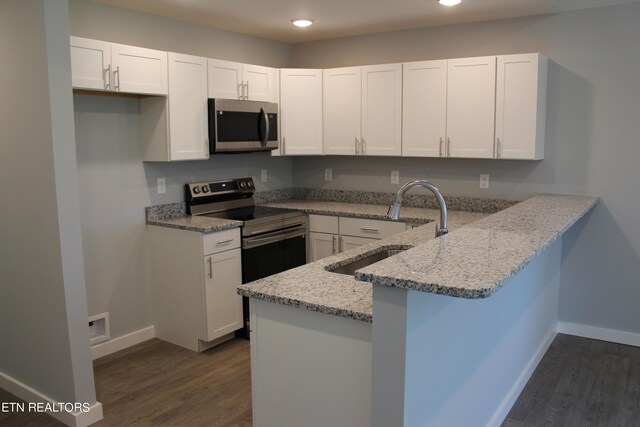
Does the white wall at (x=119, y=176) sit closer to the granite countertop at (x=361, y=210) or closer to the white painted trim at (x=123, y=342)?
the white painted trim at (x=123, y=342)

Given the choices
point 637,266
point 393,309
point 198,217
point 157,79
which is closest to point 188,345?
point 198,217

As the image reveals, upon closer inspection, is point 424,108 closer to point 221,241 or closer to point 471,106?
point 471,106

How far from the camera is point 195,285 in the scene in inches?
147

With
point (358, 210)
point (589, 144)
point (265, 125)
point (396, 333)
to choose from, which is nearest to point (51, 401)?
point (396, 333)

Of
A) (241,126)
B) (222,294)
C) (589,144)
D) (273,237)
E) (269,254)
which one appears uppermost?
(241,126)

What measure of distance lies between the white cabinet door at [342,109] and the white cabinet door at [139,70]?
147 cm

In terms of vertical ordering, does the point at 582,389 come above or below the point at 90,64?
below

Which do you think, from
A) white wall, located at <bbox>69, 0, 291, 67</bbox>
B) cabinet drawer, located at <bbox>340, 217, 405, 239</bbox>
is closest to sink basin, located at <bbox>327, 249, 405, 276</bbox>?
cabinet drawer, located at <bbox>340, 217, 405, 239</bbox>

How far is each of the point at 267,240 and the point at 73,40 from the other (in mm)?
1879

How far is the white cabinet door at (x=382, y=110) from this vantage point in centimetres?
429

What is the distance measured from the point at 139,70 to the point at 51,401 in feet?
6.70

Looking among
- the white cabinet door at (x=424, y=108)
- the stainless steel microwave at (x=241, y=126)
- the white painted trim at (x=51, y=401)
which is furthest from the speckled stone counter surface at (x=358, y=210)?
the white painted trim at (x=51, y=401)

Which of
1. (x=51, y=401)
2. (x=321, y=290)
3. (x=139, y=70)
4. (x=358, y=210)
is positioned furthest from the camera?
(x=358, y=210)

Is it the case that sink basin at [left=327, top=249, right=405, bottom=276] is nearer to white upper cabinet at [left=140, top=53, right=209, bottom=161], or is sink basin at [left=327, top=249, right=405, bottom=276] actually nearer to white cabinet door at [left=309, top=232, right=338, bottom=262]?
white cabinet door at [left=309, top=232, right=338, bottom=262]
